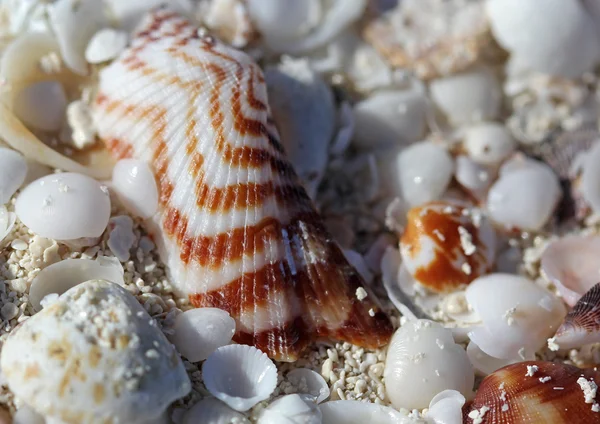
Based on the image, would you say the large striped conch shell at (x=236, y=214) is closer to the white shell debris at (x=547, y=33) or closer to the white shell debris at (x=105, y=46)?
the white shell debris at (x=105, y=46)

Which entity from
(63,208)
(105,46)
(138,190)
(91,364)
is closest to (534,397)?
(91,364)

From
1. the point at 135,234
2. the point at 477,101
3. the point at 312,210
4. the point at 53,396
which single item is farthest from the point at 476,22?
the point at 53,396

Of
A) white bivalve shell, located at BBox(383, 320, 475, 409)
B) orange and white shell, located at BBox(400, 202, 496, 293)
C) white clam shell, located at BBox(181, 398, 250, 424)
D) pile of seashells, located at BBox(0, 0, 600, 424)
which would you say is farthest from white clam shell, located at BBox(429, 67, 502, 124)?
white clam shell, located at BBox(181, 398, 250, 424)

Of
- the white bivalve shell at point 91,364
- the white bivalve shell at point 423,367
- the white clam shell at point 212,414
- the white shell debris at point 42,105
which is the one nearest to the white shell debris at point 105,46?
the white shell debris at point 42,105

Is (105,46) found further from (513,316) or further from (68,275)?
(513,316)

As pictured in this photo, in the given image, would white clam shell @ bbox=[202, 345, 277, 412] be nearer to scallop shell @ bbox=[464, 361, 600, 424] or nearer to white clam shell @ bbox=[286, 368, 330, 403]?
white clam shell @ bbox=[286, 368, 330, 403]

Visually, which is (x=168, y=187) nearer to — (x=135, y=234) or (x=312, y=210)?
(x=135, y=234)
